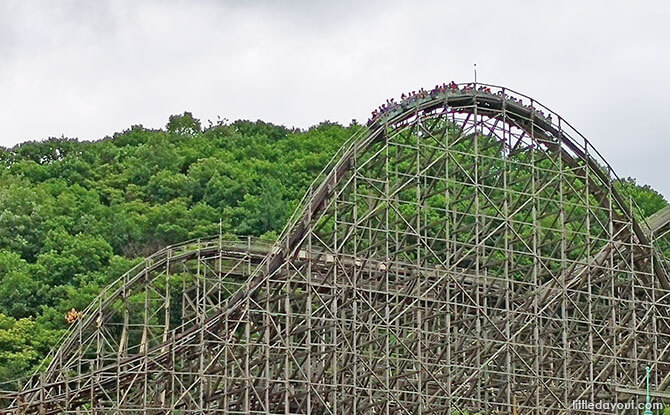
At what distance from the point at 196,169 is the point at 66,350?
2857 cm

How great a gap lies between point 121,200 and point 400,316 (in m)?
30.1

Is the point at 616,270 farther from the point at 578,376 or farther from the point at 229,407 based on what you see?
the point at 229,407

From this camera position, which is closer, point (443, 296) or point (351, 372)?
point (351, 372)

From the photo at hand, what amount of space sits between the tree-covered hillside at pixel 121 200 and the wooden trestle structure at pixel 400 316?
1289 cm

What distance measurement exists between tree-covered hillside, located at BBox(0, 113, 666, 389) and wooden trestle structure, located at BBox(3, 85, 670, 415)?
12.9 meters

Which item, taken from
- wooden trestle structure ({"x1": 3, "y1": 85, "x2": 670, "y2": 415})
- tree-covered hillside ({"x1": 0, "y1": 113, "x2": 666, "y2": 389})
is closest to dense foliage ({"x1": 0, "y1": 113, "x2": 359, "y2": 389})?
tree-covered hillside ({"x1": 0, "y1": 113, "x2": 666, "y2": 389})

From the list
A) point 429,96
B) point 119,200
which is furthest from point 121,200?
point 429,96

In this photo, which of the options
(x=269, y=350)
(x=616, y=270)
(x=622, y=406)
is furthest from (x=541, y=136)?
(x=269, y=350)

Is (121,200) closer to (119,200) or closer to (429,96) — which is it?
(119,200)

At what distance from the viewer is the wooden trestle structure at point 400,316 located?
1398 inches

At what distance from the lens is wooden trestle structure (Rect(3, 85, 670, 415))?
3550 cm

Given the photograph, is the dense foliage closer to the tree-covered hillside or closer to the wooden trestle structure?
the tree-covered hillside

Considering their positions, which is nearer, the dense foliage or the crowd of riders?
the crowd of riders

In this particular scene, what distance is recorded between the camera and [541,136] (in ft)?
132
